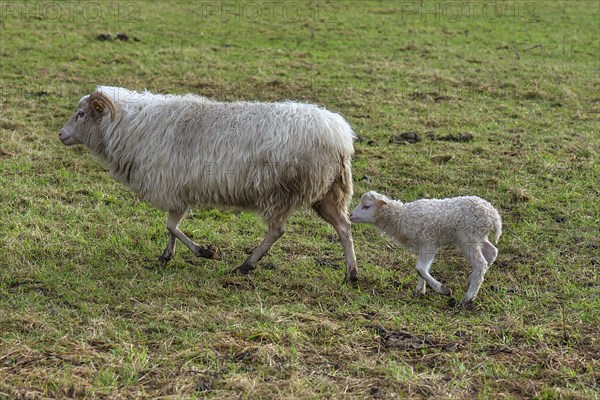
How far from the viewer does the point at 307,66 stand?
47.3ft

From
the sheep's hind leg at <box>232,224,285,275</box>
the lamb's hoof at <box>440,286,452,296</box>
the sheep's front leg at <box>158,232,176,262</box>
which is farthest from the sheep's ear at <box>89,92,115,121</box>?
the lamb's hoof at <box>440,286,452,296</box>

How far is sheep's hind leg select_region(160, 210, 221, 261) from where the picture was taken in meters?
6.86

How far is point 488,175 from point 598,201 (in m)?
1.33

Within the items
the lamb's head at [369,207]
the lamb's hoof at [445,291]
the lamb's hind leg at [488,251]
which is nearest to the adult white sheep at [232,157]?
the lamb's head at [369,207]

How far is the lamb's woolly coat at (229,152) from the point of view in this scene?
644cm

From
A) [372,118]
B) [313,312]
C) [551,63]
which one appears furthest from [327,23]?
[313,312]

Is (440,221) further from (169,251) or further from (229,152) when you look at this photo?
(169,251)

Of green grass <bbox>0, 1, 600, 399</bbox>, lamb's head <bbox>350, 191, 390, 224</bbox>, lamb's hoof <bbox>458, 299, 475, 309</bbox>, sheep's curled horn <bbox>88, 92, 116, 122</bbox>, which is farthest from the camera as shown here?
sheep's curled horn <bbox>88, 92, 116, 122</bbox>

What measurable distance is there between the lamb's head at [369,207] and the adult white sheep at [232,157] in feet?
0.93

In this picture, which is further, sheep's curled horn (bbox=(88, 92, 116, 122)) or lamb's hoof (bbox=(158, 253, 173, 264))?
sheep's curled horn (bbox=(88, 92, 116, 122))

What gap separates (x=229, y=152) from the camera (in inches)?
260

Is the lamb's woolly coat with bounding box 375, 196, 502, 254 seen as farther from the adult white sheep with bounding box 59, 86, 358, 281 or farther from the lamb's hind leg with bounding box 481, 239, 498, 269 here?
the adult white sheep with bounding box 59, 86, 358, 281

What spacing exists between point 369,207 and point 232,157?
1.26 metres

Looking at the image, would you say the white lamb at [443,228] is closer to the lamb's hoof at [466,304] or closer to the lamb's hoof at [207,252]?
the lamb's hoof at [466,304]
